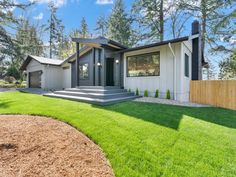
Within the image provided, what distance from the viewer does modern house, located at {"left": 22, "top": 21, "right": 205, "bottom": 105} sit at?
9047 millimetres

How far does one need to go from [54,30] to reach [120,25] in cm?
1515

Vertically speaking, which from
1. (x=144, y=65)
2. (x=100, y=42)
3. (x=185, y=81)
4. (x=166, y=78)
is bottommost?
(x=185, y=81)

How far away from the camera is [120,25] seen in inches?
955

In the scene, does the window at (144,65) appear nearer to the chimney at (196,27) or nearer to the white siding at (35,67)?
the chimney at (196,27)

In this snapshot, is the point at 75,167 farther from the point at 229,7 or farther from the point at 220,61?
the point at 220,61

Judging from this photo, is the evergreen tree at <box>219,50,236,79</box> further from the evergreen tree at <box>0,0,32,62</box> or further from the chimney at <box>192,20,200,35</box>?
the evergreen tree at <box>0,0,32,62</box>

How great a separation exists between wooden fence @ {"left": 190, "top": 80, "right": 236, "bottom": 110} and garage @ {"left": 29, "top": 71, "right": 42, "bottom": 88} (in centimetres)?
1488

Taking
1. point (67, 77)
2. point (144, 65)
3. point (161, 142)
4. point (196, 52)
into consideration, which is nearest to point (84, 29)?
point (67, 77)

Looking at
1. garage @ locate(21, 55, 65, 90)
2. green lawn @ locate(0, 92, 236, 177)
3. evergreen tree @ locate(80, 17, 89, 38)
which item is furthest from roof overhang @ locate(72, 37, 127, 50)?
evergreen tree @ locate(80, 17, 89, 38)

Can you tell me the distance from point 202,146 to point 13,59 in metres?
19.3

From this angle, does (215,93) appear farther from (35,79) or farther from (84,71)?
(35,79)

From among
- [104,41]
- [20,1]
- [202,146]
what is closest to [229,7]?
[104,41]

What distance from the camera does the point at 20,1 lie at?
16.5 m

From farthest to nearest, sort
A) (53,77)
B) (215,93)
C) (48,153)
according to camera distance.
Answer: (53,77) → (215,93) → (48,153)
